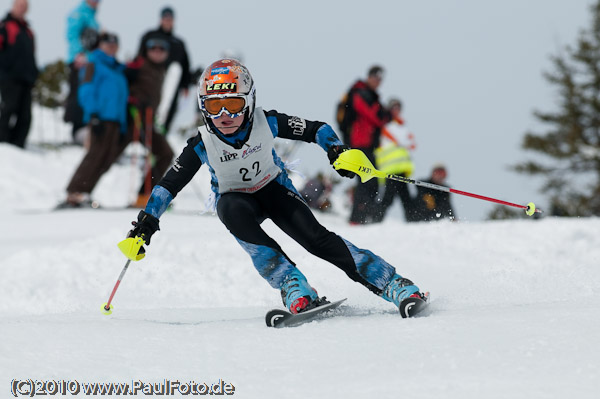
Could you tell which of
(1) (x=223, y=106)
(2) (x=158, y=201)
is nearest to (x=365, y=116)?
(1) (x=223, y=106)

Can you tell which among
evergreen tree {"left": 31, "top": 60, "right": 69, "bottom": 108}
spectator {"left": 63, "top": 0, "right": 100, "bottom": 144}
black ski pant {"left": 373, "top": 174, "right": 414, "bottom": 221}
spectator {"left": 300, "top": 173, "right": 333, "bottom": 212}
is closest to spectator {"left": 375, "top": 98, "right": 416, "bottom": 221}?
black ski pant {"left": 373, "top": 174, "right": 414, "bottom": 221}

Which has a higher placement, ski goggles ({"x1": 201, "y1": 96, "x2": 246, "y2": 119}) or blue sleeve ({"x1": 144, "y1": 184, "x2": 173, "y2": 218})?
ski goggles ({"x1": 201, "y1": 96, "x2": 246, "y2": 119})

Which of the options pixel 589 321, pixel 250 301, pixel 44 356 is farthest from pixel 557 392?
pixel 250 301

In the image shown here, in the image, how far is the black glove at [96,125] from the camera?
8836 mm

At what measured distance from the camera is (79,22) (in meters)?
10.7

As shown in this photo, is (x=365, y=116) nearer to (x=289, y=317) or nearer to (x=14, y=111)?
(x=289, y=317)

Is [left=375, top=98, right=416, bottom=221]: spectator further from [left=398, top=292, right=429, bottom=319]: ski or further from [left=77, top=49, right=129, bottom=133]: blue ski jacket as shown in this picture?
[left=398, top=292, right=429, bottom=319]: ski

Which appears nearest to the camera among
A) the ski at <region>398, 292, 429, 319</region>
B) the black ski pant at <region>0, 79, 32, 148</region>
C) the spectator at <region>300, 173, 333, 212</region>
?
the ski at <region>398, 292, 429, 319</region>

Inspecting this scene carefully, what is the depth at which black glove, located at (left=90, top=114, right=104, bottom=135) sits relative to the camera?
8.84m

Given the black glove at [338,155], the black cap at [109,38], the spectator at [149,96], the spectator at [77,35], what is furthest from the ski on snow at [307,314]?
the spectator at [77,35]

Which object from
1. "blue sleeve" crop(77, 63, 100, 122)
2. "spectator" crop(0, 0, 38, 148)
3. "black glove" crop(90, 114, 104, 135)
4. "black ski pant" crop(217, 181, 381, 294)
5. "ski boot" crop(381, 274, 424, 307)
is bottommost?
"ski boot" crop(381, 274, 424, 307)

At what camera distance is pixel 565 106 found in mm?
28938

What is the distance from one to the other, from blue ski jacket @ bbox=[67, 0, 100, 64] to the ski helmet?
24.3ft

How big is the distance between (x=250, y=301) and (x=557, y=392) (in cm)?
318
